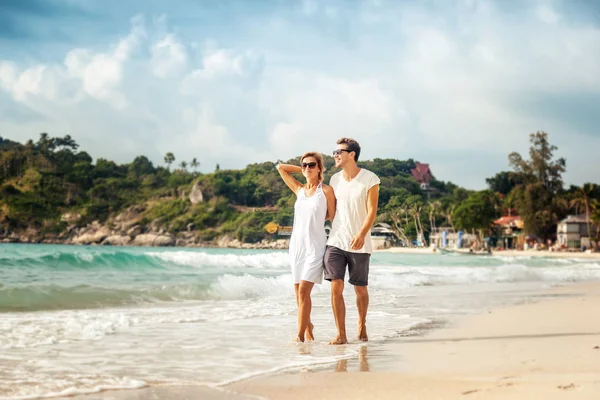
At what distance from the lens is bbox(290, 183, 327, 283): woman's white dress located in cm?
518

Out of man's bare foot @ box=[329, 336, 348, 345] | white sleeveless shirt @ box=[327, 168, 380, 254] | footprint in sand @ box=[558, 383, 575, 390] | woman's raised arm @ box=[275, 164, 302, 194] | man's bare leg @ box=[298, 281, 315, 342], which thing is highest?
woman's raised arm @ box=[275, 164, 302, 194]

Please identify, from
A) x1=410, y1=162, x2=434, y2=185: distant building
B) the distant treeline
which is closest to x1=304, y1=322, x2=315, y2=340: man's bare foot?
the distant treeline

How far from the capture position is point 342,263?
5.26 metres

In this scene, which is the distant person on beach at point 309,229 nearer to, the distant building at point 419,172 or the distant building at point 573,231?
the distant building at point 419,172

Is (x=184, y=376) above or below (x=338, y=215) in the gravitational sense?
below

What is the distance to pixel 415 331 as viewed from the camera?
638 cm

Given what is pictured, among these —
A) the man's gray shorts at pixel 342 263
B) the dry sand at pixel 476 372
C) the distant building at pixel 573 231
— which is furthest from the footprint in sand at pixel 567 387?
the distant building at pixel 573 231

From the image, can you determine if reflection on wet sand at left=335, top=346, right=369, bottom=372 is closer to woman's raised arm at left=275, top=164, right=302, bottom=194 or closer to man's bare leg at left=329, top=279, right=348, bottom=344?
man's bare leg at left=329, top=279, right=348, bottom=344

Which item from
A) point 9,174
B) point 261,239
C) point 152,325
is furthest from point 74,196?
point 152,325

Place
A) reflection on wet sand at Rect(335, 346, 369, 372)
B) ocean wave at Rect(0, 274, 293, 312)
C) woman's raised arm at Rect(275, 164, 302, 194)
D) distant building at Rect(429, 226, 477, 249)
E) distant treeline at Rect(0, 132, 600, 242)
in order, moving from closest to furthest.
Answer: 1. reflection on wet sand at Rect(335, 346, 369, 372)
2. woman's raised arm at Rect(275, 164, 302, 194)
3. ocean wave at Rect(0, 274, 293, 312)
4. distant treeline at Rect(0, 132, 600, 242)
5. distant building at Rect(429, 226, 477, 249)

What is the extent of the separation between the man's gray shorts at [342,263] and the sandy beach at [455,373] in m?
0.64

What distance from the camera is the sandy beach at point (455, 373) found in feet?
11.1

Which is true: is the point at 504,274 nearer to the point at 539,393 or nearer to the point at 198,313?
the point at 198,313

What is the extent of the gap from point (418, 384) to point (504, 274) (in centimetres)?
1613
